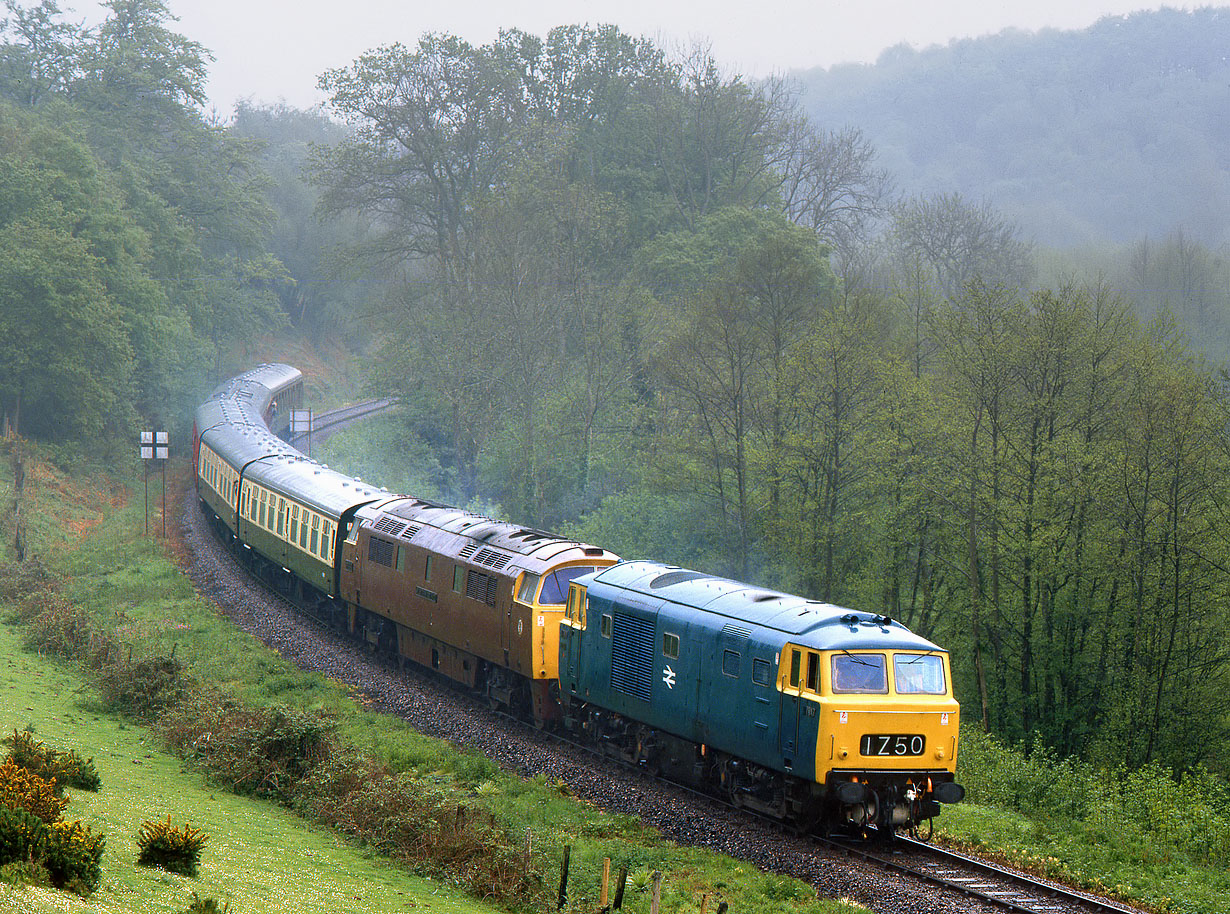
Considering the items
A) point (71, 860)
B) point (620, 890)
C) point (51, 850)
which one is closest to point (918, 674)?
point (620, 890)

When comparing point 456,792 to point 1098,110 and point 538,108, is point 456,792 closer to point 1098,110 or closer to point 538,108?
point 538,108

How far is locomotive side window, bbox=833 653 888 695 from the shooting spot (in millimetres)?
15688

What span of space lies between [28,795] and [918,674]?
11518mm

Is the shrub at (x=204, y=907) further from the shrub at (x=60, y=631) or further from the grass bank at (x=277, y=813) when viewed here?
the shrub at (x=60, y=631)

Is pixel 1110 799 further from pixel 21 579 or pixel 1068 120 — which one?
pixel 1068 120

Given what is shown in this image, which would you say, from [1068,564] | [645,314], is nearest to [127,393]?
[645,314]

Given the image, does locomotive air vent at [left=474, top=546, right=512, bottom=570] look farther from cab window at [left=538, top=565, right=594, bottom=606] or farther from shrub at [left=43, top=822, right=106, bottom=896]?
shrub at [left=43, top=822, right=106, bottom=896]

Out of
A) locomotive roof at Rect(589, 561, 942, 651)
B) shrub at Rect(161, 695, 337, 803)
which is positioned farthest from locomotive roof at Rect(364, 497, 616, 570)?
shrub at Rect(161, 695, 337, 803)

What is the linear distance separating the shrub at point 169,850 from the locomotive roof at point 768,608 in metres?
8.53

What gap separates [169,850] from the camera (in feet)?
42.3

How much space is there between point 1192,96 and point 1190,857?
110860mm

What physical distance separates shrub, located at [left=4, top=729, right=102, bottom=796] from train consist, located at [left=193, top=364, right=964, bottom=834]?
8.26 m

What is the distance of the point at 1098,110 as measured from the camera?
115 metres

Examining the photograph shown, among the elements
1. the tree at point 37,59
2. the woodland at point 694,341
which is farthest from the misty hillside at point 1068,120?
the tree at point 37,59
